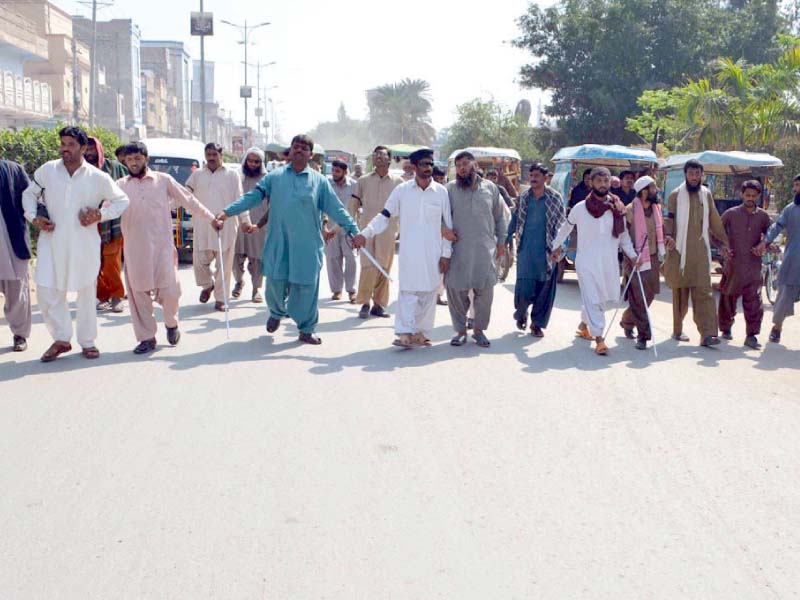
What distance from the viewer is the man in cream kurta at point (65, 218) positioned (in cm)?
743

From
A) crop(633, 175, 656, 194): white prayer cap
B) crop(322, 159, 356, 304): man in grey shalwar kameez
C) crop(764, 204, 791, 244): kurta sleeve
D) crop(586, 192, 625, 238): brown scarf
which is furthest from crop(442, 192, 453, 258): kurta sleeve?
crop(764, 204, 791, 244): kurta sleeve

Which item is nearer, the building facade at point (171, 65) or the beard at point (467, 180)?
the beard at point (467, 180)

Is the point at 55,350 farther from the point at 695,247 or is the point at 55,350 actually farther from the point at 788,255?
the point at 788,255

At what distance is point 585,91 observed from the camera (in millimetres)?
37594

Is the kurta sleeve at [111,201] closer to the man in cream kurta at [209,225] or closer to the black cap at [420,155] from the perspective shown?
the black cap at [420,155]

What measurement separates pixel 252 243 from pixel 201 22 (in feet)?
100

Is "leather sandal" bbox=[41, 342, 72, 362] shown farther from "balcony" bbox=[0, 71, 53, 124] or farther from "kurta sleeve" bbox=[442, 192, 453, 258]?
"balcony" bbox=[0, 71, 53, 124]

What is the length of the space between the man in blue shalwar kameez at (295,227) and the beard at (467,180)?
1.06 metres

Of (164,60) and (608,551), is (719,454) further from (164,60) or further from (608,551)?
(164,60)

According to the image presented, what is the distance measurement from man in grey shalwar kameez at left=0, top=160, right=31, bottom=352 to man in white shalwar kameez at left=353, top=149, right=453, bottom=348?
2.78 meters

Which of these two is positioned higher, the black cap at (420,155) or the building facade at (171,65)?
the building facade at (171,65)

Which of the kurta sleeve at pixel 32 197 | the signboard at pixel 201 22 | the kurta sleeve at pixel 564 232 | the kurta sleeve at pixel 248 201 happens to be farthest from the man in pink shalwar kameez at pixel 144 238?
the signboard at pixel 201 22

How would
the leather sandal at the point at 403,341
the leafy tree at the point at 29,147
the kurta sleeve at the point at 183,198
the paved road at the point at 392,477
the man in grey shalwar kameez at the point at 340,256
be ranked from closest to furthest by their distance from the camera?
the paved road at the point at 392,477 < the kurta sleeve at the point at 183,198 < the leather sandal at the point at 403,341 < the man in grey shalwar kameez at the point at 340,256 < the leafy tree at the point at 29,147

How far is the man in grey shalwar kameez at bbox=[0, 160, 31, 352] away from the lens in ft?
25.3
